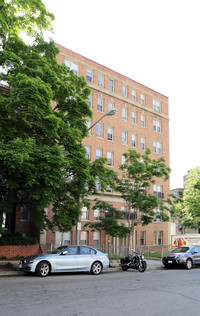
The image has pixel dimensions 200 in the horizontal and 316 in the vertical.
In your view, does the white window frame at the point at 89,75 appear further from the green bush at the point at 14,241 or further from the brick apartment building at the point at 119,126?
the green bush at the point at 14,241

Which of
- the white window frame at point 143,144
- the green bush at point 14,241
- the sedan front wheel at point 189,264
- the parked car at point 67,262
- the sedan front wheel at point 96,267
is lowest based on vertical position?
the sedan front wheel at point 189,264

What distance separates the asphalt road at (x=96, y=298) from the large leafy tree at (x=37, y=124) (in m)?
4.03

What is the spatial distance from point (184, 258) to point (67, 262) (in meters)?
8.29

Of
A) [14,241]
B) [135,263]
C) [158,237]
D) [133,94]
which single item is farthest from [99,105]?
[135,263]

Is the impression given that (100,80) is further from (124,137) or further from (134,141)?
(134,141)

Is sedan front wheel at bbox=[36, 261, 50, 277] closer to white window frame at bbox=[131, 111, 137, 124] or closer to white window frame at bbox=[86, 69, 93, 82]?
white window frame at bbox=[86, 69, 93, 82]

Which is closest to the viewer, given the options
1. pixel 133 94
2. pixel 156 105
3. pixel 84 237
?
pixel 84 237

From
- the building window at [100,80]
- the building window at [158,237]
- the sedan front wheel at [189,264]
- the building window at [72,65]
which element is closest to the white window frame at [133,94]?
the building window at [100,80]

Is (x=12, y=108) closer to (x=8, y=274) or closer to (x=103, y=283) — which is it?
(x=8, y=274)

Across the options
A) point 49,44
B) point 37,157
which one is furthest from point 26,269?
point 49,44

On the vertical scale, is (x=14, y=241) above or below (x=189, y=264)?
above

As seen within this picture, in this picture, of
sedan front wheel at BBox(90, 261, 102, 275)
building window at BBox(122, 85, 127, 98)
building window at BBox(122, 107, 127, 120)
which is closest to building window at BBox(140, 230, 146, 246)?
building window at BBox(122, 107, 127, 120)

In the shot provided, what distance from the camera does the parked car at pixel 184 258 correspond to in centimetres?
1788

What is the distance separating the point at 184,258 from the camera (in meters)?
17.9
